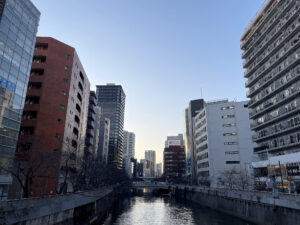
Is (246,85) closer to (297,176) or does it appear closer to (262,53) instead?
(262,53)

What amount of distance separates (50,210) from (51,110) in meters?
38.5

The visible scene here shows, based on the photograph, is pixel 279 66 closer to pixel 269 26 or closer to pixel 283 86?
pixel 283 86

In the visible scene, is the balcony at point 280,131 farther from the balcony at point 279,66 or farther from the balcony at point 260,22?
the balcony at point 260,22

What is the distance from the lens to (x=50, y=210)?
2902cm

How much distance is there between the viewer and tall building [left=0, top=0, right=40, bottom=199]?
1681 inches

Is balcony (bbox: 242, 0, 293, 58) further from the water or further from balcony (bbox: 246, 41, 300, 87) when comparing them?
the water

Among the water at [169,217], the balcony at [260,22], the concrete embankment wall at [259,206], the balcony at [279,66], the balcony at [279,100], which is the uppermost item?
the balcony at [260,22]

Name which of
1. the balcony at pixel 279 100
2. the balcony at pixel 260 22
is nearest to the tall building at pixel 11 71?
the balcony at pixel 279 100

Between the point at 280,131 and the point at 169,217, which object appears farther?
the point at 280,131

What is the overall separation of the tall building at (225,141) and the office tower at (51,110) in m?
69.6

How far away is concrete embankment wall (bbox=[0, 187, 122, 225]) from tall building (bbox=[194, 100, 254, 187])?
258ft

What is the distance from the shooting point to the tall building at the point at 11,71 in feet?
140

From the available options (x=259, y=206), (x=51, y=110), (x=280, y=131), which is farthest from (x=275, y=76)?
(x=51, y=110)

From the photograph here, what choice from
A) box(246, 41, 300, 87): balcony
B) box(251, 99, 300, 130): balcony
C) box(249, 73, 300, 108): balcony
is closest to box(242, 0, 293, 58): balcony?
box(246, 41, 300, 87): balcony
